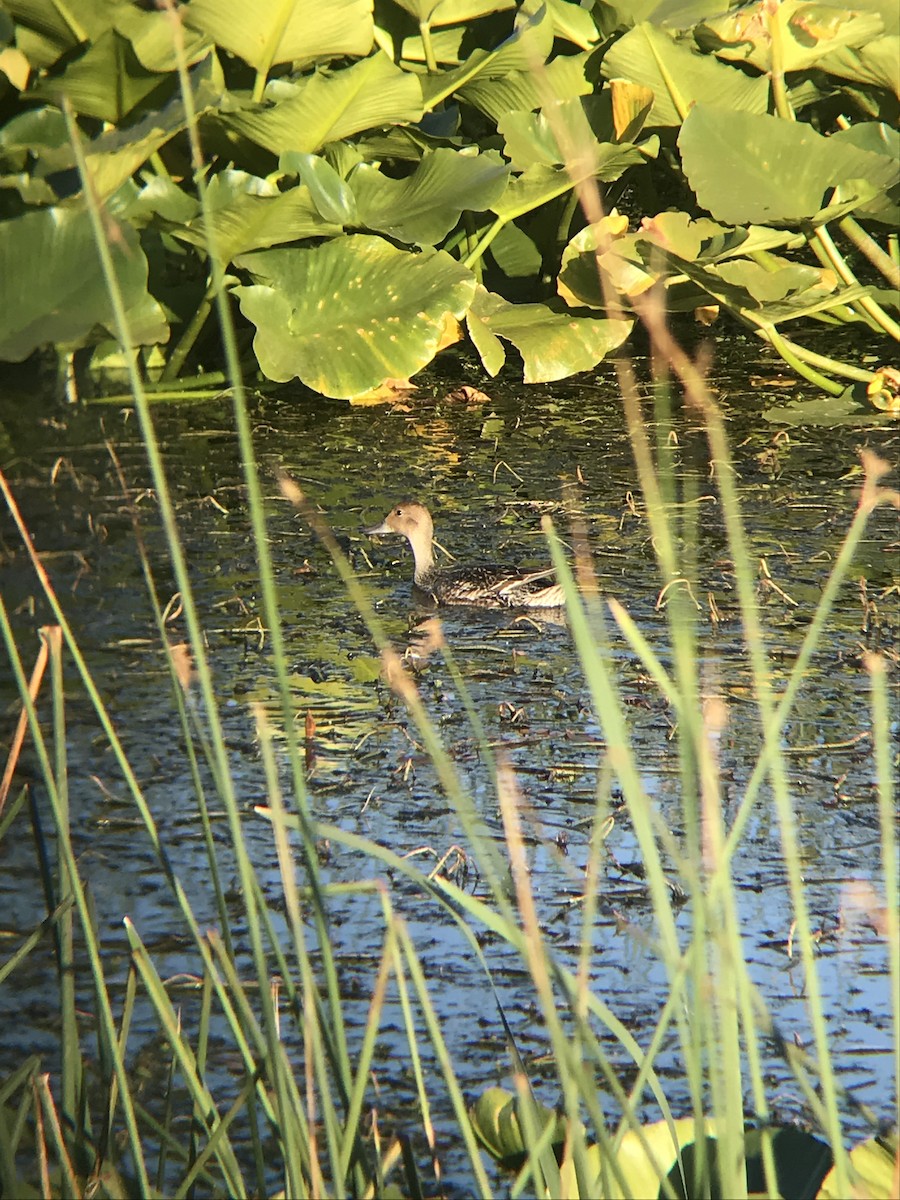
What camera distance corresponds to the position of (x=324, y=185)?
20.1 ft

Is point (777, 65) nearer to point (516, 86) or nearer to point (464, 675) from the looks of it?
point (516, 86)

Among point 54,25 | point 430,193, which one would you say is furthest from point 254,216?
point 54,25

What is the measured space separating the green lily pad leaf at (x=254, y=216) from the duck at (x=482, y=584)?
5.25 ft

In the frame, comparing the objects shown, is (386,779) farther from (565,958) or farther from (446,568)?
(446,568)

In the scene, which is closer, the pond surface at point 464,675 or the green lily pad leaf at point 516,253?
the pond surface at point 464,675

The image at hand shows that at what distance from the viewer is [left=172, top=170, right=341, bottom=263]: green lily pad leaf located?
5824mm

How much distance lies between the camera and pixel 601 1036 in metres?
2.58

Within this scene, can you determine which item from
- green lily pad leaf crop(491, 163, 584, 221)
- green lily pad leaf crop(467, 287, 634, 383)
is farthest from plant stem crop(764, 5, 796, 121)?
green lily pad leaf crop(467, 287, 634, 383)

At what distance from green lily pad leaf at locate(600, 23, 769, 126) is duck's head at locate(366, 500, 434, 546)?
2.06m

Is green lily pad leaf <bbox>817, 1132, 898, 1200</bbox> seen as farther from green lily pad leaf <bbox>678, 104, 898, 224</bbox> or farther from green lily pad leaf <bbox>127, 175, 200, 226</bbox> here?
green lily pad leaf <bbox>127, 175, 200, 226</bbox>

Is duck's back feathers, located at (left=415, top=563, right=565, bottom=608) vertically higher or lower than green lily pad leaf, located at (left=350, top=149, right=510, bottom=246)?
lower

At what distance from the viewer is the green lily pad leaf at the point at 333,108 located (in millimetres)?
5949

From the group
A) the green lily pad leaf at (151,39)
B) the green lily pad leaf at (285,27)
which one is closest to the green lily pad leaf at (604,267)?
the green lily pad leaf at (285,27)

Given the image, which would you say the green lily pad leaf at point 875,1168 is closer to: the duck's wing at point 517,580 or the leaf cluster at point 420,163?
the duck's wing at point 517,580
